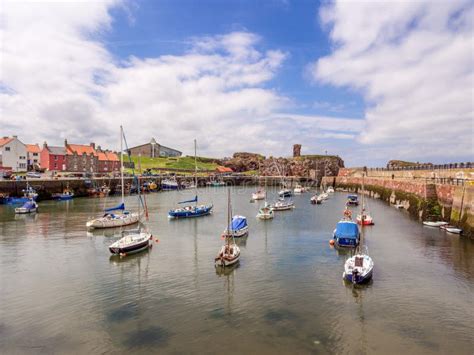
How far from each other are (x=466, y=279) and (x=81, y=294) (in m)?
29.3

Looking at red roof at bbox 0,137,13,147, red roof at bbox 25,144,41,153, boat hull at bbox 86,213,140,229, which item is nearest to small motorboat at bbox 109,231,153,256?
boat hull at bbox 86,213,140,229

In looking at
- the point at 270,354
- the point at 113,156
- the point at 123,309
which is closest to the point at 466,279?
the point at 270,354

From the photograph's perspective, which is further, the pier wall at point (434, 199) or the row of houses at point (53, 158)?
the row of houses at point (53, 158)

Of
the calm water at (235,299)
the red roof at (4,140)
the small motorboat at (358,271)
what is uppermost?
the red roof at (4,140)

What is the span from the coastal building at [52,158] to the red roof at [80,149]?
9.14 ft

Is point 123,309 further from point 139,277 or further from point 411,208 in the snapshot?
point 411,208

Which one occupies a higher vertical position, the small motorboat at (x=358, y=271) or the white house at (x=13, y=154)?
the white house at (x=13, y=154)

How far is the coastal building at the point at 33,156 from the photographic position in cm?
11239

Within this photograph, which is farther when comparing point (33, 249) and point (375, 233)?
point (375, 233)

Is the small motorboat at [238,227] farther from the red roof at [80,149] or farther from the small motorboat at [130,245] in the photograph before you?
the red roof at [80,149]

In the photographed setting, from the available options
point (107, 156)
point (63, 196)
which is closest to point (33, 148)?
Result: point (107, 156)

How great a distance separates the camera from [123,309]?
68.4 ft

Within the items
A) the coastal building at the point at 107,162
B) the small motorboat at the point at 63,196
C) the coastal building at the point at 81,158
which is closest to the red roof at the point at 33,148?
the coastal building at the point at 81,158

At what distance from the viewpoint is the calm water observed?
17.2m
